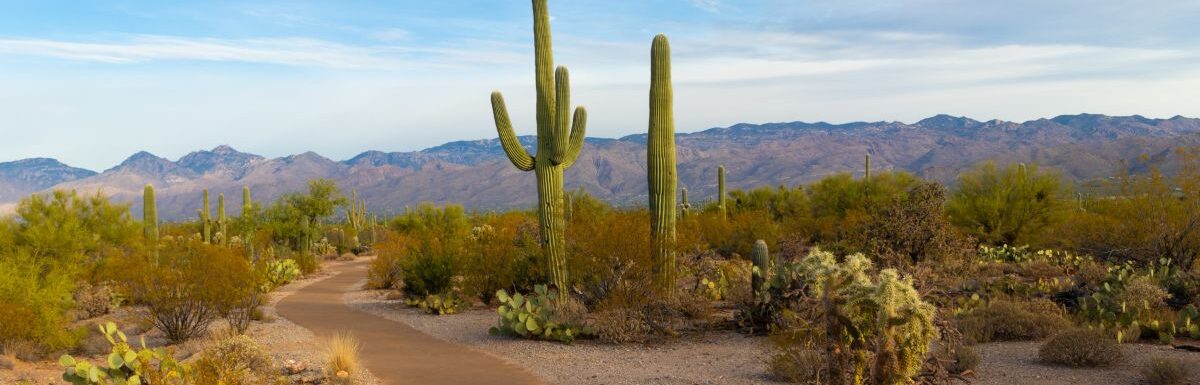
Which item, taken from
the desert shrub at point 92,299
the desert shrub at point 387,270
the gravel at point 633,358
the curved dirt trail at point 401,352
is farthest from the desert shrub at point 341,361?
the desert shrub at point 387,270

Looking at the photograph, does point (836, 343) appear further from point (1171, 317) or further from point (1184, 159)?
point (1184, 159)

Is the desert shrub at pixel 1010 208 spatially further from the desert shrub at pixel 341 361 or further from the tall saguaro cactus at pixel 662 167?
the desert shrub at pixel 341 361

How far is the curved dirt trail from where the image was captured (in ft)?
37.7

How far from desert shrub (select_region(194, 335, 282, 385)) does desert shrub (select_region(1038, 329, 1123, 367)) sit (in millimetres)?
9004

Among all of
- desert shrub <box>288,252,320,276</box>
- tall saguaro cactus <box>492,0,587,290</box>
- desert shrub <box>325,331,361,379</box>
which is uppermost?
tall saguaro cactus <box>492,0,587,290</box>

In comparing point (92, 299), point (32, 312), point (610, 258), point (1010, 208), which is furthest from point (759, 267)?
point (1010, 208)

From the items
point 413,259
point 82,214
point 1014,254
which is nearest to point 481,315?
point 413,259

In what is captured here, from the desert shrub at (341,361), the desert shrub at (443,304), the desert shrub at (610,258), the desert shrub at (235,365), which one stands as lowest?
the desert shrub at (443,304)

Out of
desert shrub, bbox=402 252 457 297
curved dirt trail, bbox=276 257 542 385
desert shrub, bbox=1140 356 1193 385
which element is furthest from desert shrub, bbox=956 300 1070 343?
desert shrub, bbox=402 252 457 297

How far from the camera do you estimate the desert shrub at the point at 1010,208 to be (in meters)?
28.9

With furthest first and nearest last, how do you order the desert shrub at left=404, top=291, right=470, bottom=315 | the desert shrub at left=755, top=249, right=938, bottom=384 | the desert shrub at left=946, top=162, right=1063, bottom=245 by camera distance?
the desert shrub at left=946, top=162, right=1063, bottom=245 < the desert shrub at left=404, top=291, right=470, bottom=315 < the desert shrub at left=755, top=249, right=938, bottom=384

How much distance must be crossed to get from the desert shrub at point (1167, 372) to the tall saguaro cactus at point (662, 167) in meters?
6.76

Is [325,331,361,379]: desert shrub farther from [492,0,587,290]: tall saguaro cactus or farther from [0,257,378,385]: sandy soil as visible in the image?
[492,0,587,290]: tall saguaro cactus

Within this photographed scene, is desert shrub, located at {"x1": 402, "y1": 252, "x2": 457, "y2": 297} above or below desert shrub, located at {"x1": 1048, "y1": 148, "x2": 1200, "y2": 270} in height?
below
